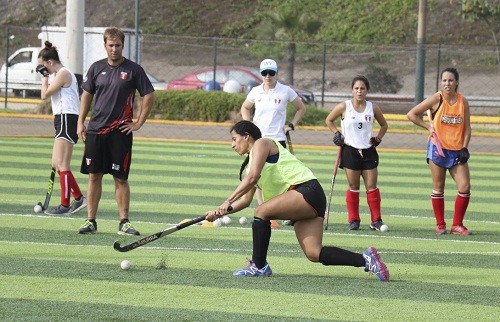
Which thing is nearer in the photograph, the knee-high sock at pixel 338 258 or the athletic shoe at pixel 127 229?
the knee-high sock at pixel 338 258

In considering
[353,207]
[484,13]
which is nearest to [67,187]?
[353,207]

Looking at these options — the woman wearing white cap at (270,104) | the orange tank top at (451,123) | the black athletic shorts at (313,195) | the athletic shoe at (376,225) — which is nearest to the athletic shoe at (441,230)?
the athletic shoe at (376,225)

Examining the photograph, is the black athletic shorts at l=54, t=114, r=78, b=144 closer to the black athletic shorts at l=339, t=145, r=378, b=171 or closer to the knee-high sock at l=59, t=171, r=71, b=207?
the knee-high sock at l=59, t=171, r=71, b=207

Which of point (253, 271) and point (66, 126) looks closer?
point (253, 271)

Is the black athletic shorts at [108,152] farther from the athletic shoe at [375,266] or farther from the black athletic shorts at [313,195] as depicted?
the athletic shoe at [375,266]

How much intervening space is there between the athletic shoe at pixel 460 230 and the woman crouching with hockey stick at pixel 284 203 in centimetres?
397

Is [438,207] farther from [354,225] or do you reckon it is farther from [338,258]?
[338,258]

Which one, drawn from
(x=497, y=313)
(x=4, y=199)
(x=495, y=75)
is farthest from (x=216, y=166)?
(x=495, y=75)

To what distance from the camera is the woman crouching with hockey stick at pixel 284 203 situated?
10.7 meters

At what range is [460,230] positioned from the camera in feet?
48.1

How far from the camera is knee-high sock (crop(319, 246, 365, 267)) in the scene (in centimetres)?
1074

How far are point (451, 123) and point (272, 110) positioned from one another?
2.07m

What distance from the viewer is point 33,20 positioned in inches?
2297

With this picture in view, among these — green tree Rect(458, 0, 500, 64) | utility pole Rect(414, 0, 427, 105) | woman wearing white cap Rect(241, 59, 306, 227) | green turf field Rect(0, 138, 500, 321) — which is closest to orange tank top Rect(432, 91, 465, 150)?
green turf field Rect(0, 138, 500, 321)
